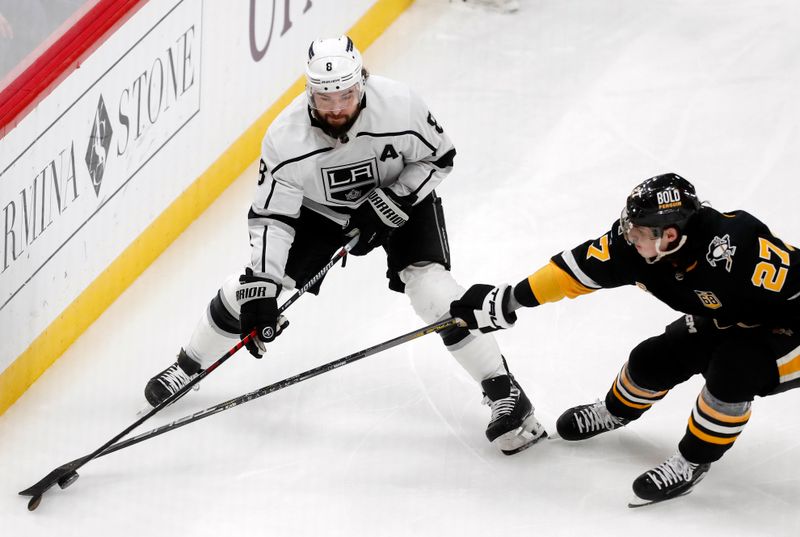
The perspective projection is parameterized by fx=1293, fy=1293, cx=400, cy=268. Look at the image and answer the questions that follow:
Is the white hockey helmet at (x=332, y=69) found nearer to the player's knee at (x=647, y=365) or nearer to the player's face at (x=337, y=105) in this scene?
the player's face at (x=337, y=105)

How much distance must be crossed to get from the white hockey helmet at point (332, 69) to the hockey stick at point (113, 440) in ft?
1.82

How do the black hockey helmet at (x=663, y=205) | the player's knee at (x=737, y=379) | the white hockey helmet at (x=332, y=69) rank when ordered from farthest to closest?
the white hockey helmet at (x=332, y=69), the player's knee at (x=737, y=379), the black hockey helmet at (x=663, y=205)

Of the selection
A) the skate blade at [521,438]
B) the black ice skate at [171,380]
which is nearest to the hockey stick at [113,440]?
the black ice skate at [171,380]

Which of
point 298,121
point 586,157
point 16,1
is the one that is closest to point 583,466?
point 298,121

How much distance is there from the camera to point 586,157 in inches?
199

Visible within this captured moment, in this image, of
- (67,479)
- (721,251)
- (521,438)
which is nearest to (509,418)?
(521,438)

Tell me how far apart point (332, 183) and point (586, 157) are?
1.70 meters

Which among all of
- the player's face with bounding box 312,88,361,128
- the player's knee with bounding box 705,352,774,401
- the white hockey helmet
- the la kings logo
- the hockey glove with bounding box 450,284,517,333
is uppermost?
the white hockey helmet

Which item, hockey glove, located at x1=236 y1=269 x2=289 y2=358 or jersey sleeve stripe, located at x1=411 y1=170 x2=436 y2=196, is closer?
hockey glove, located at x1=236 y1=269 x2=289 y2=358

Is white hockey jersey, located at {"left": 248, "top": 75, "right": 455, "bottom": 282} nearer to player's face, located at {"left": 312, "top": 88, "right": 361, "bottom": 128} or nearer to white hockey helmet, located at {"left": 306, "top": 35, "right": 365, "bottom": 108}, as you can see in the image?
player's face, located at {"left": 312, "top": 88, "right": 361, "bottom": 128}

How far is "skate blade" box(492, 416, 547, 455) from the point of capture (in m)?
3.66

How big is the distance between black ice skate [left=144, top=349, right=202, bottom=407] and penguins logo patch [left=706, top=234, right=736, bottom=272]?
1.62 m

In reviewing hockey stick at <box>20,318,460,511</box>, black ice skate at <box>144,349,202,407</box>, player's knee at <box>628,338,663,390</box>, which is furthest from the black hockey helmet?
black ice skate at <box>144,349,202,407</box>

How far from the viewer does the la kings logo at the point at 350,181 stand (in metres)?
3.62
